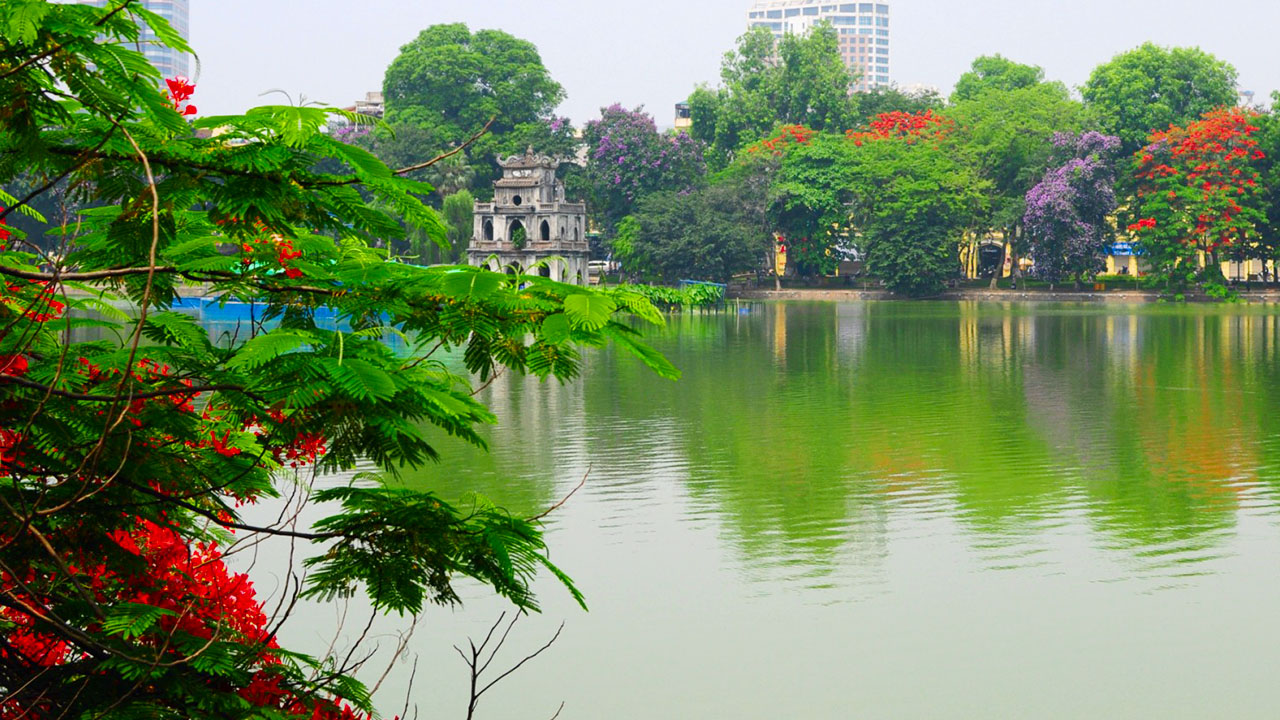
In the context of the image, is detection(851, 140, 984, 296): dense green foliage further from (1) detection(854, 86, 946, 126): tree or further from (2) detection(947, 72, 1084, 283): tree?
(1) detection(854, 86, 946, 126): tree

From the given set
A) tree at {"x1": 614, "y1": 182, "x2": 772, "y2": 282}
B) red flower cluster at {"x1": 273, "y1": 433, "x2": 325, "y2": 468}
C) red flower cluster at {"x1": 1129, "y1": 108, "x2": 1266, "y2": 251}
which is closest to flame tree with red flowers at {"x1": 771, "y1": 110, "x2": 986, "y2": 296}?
tree at {"x1": 614, "y1": 182, "x2": 772, "y2": 282}

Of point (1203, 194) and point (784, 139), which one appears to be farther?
point (784, 139)

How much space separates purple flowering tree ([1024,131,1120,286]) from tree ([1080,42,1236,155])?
2441mm

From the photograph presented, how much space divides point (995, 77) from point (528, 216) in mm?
34721

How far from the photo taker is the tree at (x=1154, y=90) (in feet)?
187

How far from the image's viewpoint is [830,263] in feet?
199

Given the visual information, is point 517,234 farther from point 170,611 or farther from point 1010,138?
point 170,611

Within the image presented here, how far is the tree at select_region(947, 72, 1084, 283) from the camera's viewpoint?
5722cm

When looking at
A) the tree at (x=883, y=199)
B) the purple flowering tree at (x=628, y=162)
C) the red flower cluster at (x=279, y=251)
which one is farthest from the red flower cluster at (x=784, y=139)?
the red flower cluster at (x=279, y=251)

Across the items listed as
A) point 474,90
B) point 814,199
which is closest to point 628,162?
point 814,199

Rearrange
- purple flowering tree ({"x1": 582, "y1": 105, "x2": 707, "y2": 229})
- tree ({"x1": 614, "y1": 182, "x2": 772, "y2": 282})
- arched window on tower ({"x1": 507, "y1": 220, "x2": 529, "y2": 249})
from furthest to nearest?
purple flowering tree ({"x1": 582, "y1": 105, "x2": 707, "y2": 229}) < tree ({"x1": 614, "y1": 182, "x2": 772, "y2": 282}) < arched window on tower ({"x1": 507, "y1": 220, "x2": 529, "y2": 249})

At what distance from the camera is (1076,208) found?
54.2m

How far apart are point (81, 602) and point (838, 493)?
1007 centimetres

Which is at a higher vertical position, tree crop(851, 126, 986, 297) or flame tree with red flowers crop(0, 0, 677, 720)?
tree crop(851, 126, 986, 297)
